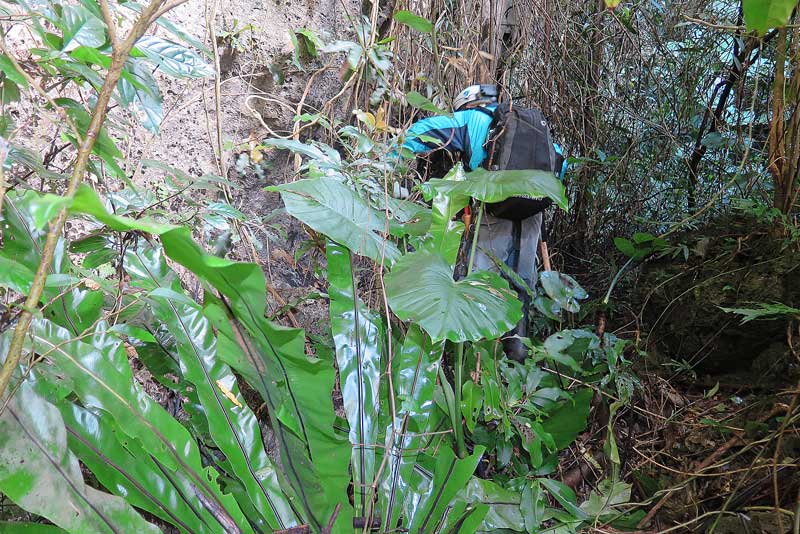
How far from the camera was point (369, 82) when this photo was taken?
8.21ft

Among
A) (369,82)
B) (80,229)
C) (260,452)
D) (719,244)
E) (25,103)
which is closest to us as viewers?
(260,452)

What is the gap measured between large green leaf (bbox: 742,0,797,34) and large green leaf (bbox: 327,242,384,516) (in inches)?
42.3

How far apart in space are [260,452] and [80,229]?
35.5 inches

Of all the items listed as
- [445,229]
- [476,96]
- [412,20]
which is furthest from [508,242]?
[412,20]

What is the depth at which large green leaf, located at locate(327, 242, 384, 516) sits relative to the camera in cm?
155

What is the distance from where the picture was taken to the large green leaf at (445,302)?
4.42 feet

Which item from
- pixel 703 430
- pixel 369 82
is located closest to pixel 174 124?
pixel 369 82

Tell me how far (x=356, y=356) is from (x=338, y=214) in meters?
0.38

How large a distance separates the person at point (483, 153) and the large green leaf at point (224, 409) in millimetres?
1219

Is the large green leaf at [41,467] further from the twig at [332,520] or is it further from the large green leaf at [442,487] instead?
the large green leaf at [442,487]

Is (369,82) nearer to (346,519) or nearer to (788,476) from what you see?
(346,519)

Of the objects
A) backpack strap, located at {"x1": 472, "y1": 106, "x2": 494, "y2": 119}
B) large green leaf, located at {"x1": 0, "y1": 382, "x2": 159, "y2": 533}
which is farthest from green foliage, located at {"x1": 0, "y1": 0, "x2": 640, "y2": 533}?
backpack strap, located at {"x1": 472, "y1": 106, "x2": 494, "y2": 119}

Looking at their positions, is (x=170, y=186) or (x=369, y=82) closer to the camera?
(x=170, y=186)

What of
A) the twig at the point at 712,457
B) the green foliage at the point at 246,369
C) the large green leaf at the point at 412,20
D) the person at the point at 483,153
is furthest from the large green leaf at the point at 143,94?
Answer: the twig at the point at 712,457
